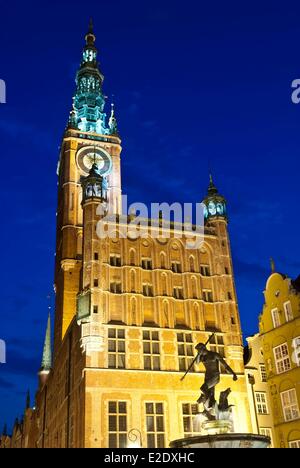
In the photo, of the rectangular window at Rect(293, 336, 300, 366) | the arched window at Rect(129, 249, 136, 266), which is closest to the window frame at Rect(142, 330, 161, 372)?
the arched window at Rect(129, 249, 136, 266)

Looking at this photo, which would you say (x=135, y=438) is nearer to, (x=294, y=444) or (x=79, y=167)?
(x=294, y=444)

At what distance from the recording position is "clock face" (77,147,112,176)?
58875 mm

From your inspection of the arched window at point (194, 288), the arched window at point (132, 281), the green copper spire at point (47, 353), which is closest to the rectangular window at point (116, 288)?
the arched window at point (132, 281)

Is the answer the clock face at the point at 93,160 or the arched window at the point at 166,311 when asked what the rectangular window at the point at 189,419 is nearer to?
the arched window at the point at 166,311

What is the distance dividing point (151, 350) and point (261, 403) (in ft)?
28.6

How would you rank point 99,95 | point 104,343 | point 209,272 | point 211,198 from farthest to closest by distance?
point 99,95, point 211,198, point 209,272, point 104,343

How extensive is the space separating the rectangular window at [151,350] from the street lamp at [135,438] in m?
4.07

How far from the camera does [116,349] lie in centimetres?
3541

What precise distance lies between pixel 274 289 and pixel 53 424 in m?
22.9

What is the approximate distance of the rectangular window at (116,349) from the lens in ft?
115

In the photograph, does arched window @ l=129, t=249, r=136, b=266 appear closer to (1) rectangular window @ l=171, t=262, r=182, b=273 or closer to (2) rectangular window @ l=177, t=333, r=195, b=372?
(1) rectangular window @ l=171, t=262, r=182, b=273
